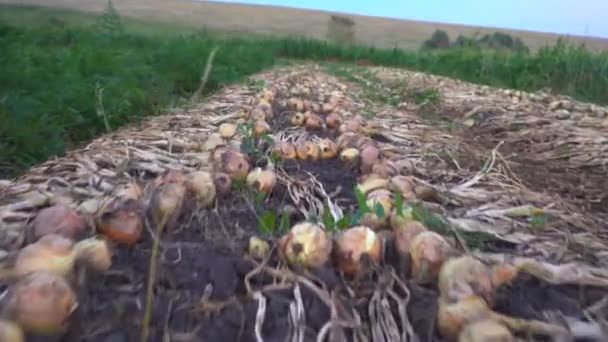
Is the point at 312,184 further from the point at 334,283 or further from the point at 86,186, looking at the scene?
the point at 334,283

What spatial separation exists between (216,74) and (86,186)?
650cm

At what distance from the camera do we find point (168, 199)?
134 cm

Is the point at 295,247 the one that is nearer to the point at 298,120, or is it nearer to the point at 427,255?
the point at 427,255

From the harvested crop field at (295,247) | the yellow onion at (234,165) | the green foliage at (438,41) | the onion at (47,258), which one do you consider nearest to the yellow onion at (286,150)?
the harvested crop field at (295,247)

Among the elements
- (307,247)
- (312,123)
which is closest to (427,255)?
(307,247)

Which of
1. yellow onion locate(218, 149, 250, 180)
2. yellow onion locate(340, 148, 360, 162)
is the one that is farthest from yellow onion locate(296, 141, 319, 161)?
yellow onion locate(218, 149, 250, 180)

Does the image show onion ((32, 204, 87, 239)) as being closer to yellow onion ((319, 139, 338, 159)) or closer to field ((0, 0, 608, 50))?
yellow onion ((319, 139, 338, 159))

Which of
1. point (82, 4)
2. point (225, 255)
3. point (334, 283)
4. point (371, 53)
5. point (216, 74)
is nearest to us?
point (334, 283)

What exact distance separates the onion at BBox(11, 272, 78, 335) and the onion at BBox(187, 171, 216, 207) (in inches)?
27.1

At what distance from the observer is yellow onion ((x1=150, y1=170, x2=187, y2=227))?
1.30 meters

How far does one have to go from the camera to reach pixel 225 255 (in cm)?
119

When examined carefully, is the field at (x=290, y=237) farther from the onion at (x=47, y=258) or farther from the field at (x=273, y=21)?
the field at (x=273, y=21)

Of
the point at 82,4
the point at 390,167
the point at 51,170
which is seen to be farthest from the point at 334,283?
the point at 82,4

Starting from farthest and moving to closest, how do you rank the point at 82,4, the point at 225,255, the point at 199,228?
1. the point at 82,4
2. the point at 199,228
3. the point at 225,255
